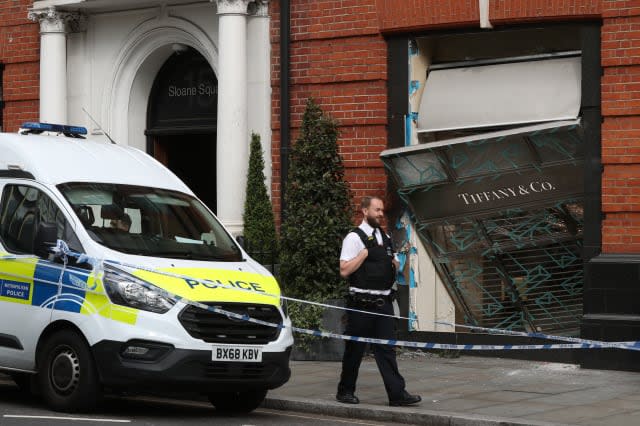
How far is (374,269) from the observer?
1165 cm

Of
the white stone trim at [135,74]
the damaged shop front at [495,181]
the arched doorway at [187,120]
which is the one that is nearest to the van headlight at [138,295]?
the damaged shop front at [495,181]

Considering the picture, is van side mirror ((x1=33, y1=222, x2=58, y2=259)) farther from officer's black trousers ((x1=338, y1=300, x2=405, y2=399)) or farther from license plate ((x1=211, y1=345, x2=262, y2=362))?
officer's black trousers ((x1=338, y1=300, x2=405, y2=399))

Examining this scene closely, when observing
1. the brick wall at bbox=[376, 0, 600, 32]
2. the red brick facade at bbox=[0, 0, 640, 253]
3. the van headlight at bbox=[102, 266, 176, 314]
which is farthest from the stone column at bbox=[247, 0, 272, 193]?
the van headlight at bbox=[102, 266, 176, 314]

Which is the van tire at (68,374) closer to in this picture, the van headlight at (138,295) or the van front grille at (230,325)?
the van headlight at (138,295)

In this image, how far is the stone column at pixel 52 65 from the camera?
18.6 metres

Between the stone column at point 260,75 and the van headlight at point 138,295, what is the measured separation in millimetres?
6238

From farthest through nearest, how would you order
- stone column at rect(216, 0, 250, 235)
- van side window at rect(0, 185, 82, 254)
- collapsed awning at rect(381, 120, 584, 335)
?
stone column at rect(216, 0, 250, 235) → collapsed awning at rect(381, 120, 584, 335) → van side window at rect(0, 185, 82, 254)

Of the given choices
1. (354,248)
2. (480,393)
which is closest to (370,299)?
(354,248)

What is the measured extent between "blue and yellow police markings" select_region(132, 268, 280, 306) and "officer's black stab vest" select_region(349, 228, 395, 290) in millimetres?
734

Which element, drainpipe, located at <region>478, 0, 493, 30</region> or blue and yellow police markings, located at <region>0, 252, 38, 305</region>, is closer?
blue and yellow police markings, located at <region>0, 252, 38, 305</region>

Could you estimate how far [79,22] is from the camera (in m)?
18.9

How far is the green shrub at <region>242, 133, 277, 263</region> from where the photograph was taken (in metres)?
16.4

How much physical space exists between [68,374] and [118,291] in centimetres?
86

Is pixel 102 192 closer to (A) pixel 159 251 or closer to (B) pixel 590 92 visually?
(A) pixel 159 251
